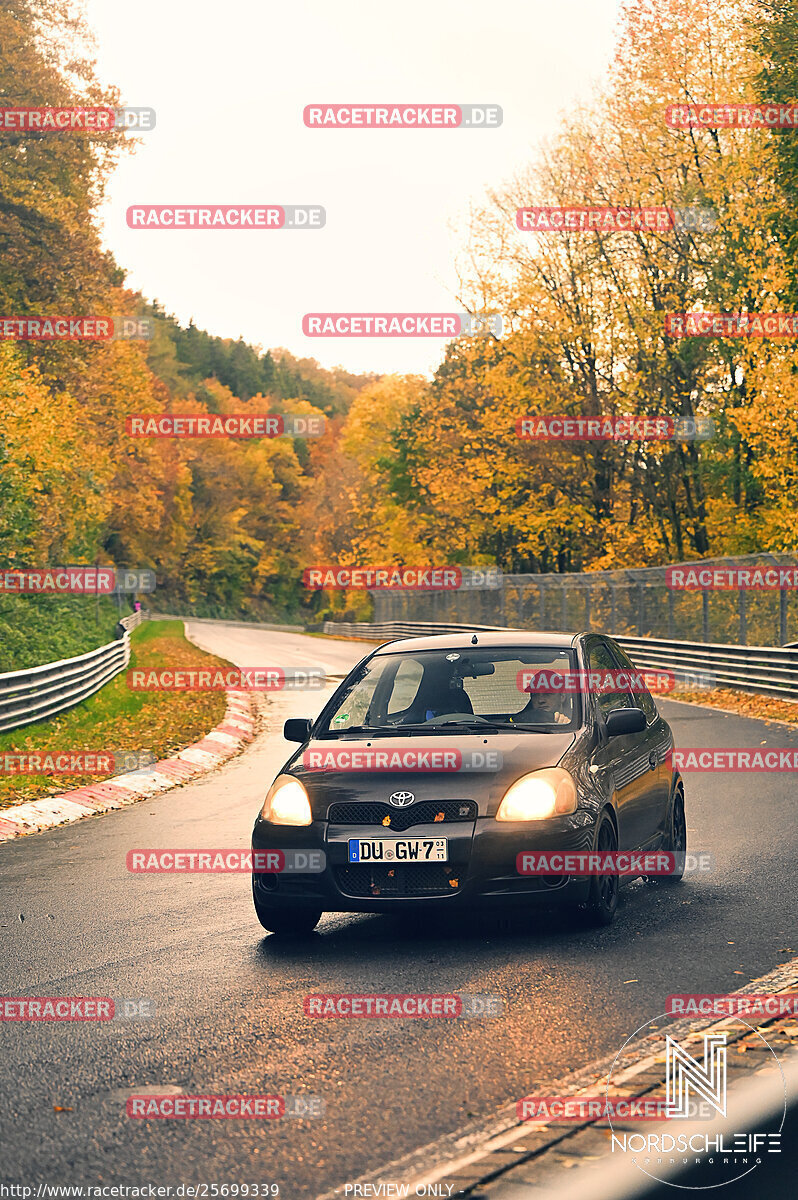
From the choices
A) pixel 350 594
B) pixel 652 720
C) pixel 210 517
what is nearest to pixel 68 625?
pixel 652 720

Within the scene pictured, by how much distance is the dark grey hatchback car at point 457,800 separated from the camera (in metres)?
7.11

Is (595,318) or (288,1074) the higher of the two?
(595,318)

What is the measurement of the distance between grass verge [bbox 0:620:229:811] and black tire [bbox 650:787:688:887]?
6.86 meters

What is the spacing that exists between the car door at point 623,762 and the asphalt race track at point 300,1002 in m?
0.46

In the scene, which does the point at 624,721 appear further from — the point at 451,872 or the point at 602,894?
the point at 451,872

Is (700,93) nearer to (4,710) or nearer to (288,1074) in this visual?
(4,710)

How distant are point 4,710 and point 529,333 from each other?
3586cm

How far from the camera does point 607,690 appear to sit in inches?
352

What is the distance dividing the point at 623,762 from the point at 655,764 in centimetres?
78

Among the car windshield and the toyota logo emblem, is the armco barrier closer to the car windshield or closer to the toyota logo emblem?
the car windshield

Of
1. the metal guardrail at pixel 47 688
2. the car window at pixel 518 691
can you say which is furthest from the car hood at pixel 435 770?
the metal guardrail at pixel 47 688

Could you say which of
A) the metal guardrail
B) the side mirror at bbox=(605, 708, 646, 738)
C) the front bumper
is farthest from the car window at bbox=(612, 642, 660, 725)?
the metal guardrail

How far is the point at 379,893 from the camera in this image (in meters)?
7.15

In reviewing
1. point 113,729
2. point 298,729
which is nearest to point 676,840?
point 298,729
